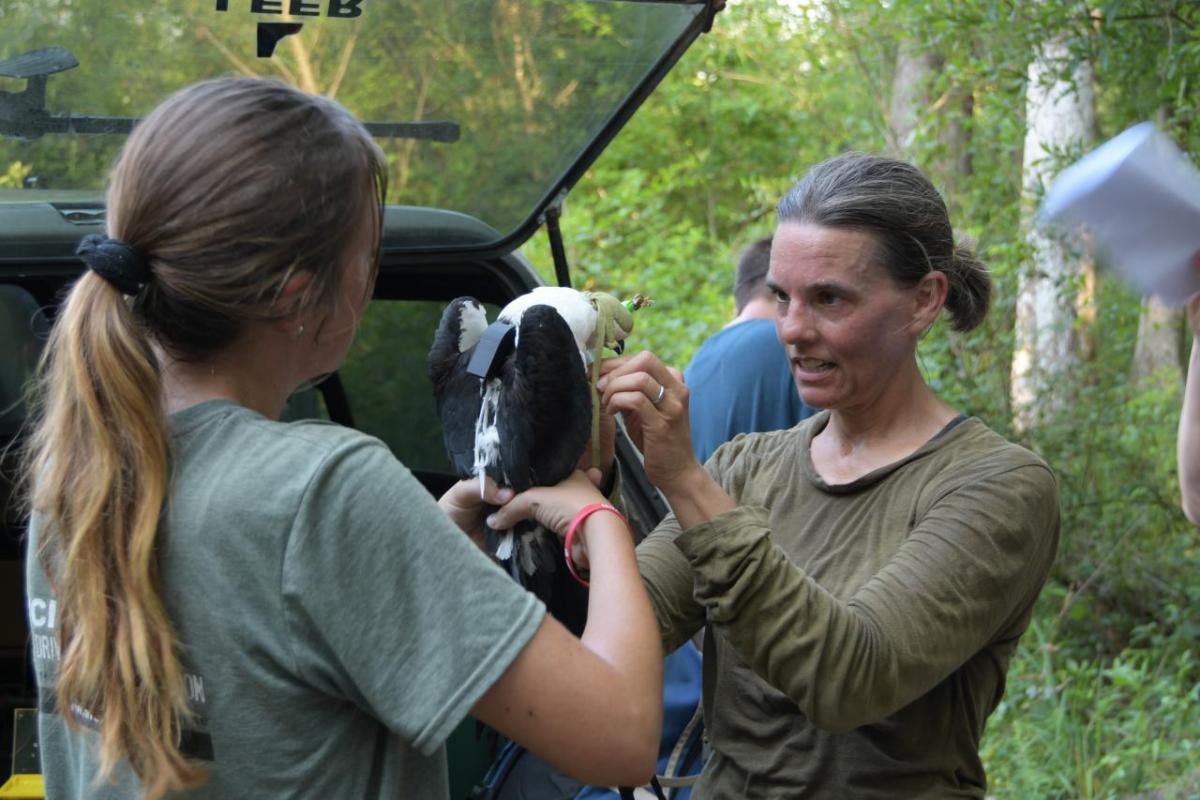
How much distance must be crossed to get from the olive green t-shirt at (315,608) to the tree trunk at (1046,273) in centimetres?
490

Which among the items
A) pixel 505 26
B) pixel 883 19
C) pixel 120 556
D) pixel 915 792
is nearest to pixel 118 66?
pixel 505 26

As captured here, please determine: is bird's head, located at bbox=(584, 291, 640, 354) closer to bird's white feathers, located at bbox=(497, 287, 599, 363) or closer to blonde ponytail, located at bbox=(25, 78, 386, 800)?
bird's white feathers, located at bbox=(497, 287, 599, 363)

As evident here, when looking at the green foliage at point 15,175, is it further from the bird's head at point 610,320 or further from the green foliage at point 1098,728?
the green foliage at point 1098,728

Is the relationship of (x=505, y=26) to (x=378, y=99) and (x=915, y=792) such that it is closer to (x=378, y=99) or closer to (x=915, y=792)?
(x=378, y=99)

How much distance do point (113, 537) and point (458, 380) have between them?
2.18 feet

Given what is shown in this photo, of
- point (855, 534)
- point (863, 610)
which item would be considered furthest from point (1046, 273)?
point (863, 610)

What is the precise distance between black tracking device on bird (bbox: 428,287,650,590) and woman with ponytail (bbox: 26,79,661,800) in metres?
0.34

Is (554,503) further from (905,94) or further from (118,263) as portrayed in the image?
(905,94)

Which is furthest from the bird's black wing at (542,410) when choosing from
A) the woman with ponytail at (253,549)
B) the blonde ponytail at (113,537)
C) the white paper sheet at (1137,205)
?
the white paper sheet at (1137,205)

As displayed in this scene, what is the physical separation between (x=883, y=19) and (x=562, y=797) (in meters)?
6.04

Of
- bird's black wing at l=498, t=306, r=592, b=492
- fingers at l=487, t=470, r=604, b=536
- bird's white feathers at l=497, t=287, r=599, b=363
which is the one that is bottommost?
fingers at l=487, t=470, r=604, b=536

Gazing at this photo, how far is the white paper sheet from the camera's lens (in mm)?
1587

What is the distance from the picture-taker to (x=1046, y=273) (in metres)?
6.66

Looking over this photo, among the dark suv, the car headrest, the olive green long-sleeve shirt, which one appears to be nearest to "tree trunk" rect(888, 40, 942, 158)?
the dark suv
